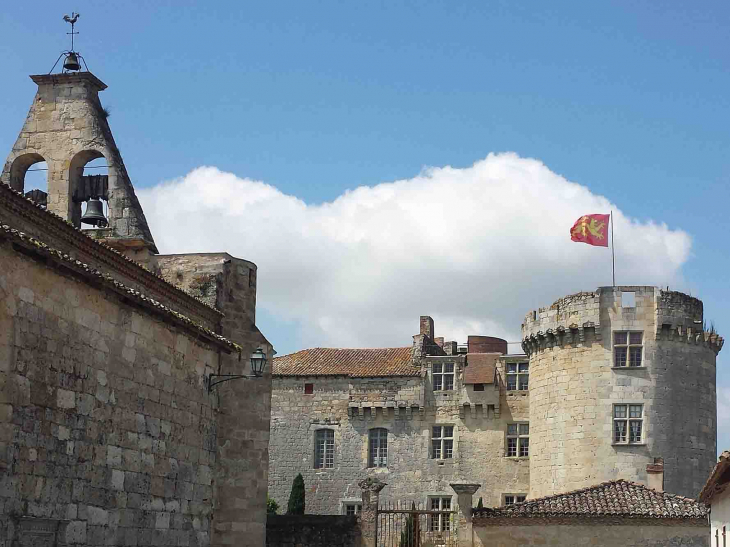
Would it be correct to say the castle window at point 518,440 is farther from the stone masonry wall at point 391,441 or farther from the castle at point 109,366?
the castle at point 109,366

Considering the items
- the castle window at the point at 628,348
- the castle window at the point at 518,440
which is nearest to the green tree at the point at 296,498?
the castle window at the point at 518,440

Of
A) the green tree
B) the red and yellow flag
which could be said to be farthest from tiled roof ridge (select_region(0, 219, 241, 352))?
the green tree

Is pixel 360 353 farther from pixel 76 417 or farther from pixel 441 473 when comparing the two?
pixel 76 417

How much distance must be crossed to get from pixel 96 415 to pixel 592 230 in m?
27.7

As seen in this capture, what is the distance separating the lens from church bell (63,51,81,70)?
25516 mm

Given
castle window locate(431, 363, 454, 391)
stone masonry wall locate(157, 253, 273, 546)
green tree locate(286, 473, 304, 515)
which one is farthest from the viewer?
castle window locate(431, 363, 454, 391)

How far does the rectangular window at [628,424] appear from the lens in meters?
40.4

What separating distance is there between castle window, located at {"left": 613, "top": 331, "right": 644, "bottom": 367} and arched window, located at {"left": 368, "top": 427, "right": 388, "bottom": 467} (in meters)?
11.9

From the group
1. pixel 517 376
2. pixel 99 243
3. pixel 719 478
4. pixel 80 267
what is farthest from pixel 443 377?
pixel 80 267

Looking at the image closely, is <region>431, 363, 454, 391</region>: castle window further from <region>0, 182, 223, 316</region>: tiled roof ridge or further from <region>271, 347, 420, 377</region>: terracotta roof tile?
<region>0, 182, 223, 316</region>: tiled roof ridge

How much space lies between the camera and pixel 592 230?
138ft

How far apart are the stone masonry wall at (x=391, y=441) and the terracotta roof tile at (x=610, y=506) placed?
1594cm

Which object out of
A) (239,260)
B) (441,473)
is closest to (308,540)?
(239,260)

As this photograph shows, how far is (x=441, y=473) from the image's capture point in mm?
48562
